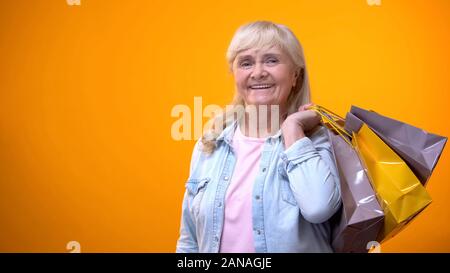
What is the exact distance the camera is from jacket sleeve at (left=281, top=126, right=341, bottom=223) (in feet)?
4.08

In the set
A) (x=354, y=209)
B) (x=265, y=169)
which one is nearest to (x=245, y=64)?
(x=265, y=169)

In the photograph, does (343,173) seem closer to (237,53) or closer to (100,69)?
(237,53)

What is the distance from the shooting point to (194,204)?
1472 mm

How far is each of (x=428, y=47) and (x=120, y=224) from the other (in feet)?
6.25

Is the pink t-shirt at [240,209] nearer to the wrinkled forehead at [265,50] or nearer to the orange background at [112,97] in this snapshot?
the wrinkled forehead at [265,50]

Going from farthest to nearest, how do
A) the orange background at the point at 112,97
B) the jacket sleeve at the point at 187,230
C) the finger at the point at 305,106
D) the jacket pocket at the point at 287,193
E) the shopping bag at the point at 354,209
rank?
the orange background at the point at 112,97
the jacket sleeve at the point at 187,230
the finger at the point at 305,106
the jacket pocket at the point at 287,193
the shopping bag at the point at 354,209

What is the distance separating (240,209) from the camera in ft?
4.51

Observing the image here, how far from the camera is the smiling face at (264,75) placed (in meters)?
1.42

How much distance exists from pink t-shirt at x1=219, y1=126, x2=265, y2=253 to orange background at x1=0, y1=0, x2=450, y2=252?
4.64 ft

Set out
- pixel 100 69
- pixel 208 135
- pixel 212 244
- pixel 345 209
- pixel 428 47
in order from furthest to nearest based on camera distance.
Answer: pixel 100 69, pixel 428 47, pixel 208 135, pixel 212 244, pixel 345 209

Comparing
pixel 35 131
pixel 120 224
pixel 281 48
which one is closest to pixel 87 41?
pixel 35 131

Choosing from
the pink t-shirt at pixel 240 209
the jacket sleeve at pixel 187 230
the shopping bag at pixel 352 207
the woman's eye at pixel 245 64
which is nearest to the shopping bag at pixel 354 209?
the shopping bag at pixel 352 207

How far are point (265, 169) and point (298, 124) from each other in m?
0.15
